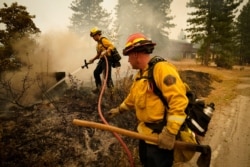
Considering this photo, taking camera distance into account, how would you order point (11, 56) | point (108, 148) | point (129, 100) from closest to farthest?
point (129, 100) < point (108, 148) < point (11, 56)

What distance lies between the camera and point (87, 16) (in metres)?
33.3

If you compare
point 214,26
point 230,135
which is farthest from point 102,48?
point 214,26

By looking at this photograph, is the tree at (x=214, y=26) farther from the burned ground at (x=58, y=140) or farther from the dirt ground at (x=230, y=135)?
the burned ground at (x=58, y=140)

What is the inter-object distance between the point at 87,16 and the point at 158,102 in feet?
110

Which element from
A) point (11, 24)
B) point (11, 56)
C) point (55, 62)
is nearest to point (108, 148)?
point (11, 56)

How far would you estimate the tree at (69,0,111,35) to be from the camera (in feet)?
108

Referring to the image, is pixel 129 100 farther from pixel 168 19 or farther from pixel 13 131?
pixel 168 19

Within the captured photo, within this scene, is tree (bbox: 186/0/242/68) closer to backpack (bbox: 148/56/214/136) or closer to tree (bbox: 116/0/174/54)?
tree (bbox: 116/0/174/54)

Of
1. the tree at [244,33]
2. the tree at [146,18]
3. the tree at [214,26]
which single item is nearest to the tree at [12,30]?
the tree at [214,26]

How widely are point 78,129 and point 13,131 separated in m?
1.30

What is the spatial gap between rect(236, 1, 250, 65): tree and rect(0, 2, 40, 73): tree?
33229 millimetres

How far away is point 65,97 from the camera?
21.8 ft

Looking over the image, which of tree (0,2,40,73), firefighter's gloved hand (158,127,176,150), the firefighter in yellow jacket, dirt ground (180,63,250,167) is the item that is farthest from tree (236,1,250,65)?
firefighter's gloved hand (158,127,176,150)

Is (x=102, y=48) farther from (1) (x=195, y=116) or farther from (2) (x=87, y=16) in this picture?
(2) (x=87, y=16)
